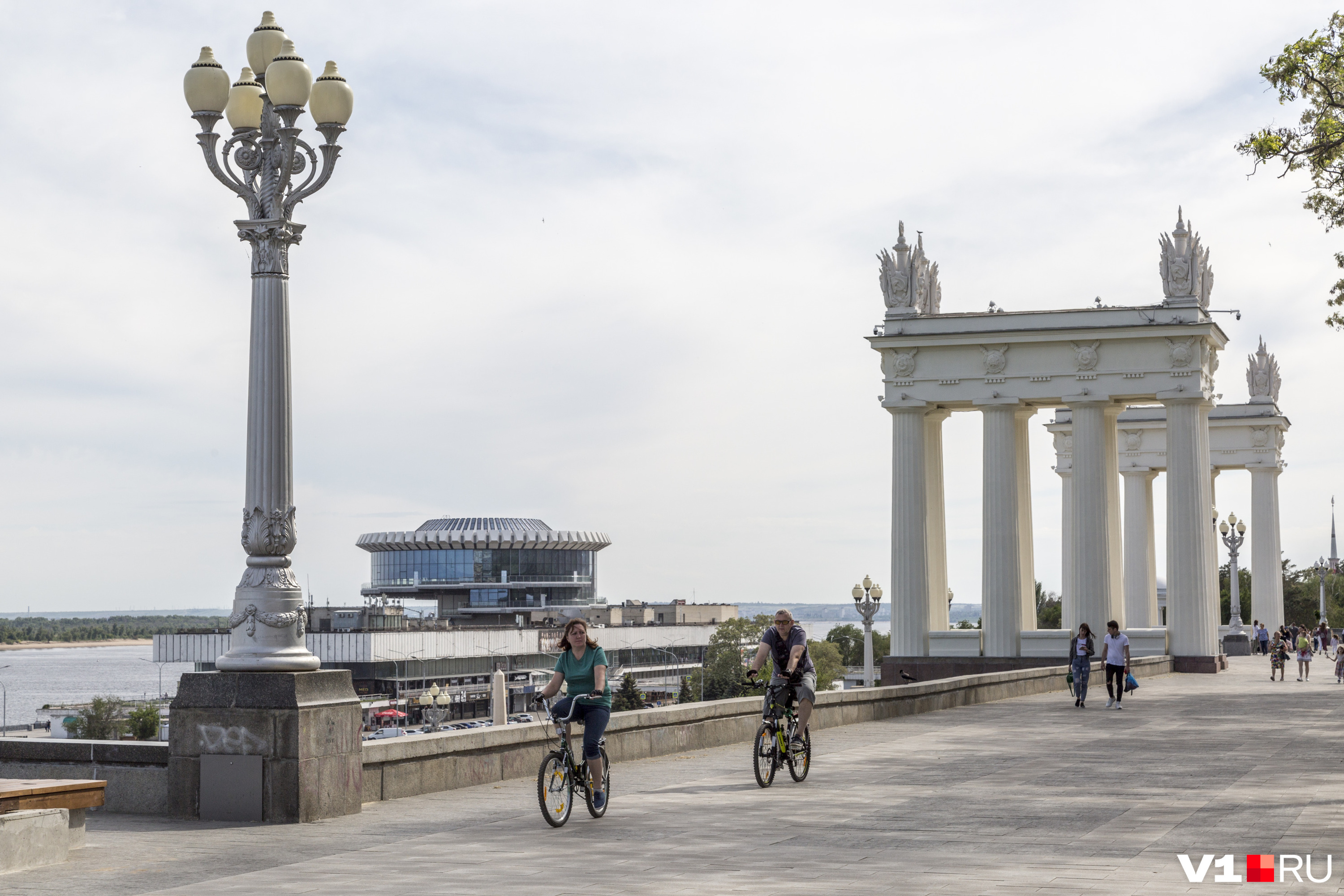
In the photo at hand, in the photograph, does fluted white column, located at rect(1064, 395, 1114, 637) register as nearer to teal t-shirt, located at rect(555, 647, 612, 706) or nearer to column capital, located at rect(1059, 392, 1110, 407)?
column capital, located at rect(1059, 392, 1110, 407)

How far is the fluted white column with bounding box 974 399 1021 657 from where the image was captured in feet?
188

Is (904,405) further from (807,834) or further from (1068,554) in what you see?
(807,834)

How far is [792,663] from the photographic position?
58.1 ft

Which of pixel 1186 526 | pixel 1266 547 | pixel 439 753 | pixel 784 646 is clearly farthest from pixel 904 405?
pixel 439 753

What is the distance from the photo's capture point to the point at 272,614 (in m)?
14.7

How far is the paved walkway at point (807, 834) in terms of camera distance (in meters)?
11.1

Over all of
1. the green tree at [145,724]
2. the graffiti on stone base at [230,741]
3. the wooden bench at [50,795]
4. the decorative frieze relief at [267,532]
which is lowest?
the green tree at [145,724]

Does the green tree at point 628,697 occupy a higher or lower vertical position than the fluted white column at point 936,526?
lower

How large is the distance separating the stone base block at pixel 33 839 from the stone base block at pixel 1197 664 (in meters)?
46.6

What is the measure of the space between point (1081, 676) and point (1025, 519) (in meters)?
26.0

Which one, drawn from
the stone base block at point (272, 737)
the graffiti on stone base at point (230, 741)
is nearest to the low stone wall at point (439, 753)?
the stone base block at point (272, 737)

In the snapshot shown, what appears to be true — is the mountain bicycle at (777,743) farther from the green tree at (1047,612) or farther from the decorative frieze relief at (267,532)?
the green tree at (1047,612)

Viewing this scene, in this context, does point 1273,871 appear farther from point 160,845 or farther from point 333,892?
point 160,845

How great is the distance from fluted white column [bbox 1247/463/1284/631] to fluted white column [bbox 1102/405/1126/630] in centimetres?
1931
